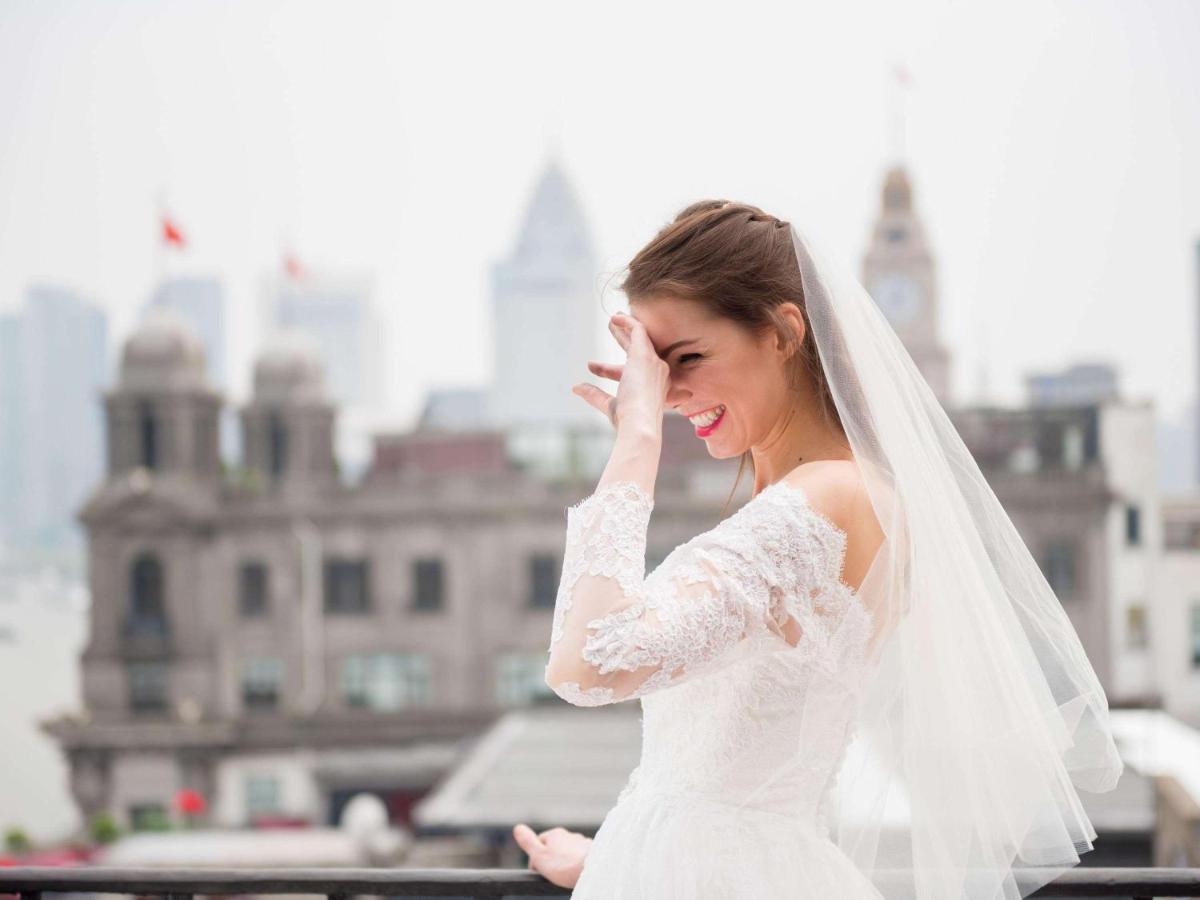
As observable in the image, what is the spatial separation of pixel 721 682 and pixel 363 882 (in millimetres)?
842

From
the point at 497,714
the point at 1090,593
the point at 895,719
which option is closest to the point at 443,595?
the point at 497,714

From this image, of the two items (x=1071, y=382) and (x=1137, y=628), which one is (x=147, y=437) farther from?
(x=1071, y=382)

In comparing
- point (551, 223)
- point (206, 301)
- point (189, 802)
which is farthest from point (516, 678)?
point (551, 223)

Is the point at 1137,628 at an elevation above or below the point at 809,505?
below

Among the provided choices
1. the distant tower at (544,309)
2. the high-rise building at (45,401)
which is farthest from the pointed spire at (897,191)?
the high-rise building at (45,401)

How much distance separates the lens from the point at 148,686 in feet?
92.2

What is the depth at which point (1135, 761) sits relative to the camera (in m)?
13.5

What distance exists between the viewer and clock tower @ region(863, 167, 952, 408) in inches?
1948

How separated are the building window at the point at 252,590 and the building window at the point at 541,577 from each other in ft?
19.7

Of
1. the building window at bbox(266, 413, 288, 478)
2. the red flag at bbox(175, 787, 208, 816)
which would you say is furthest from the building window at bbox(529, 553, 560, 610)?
the red flag at bbox(175, 787, 208, 816)

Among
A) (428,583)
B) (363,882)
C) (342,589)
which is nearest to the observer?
(363,882)

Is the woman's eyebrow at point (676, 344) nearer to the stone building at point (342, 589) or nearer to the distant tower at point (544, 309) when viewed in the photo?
the stone building at point (342, 589)

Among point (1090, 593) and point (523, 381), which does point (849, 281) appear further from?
point (523, 381)

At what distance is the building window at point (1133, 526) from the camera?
2735 centimetres
